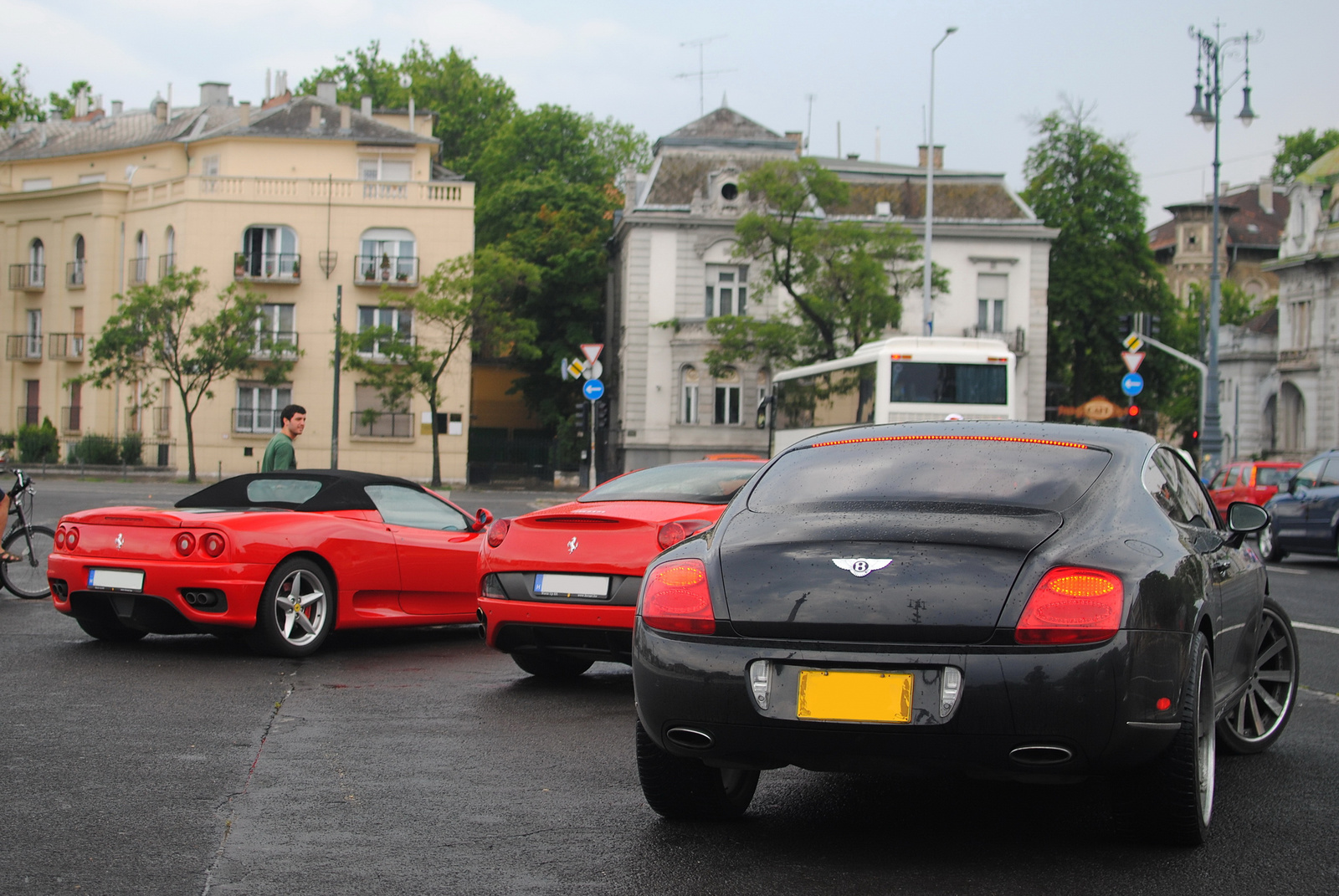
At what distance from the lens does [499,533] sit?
8500 mm

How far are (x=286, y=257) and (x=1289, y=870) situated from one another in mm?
54656

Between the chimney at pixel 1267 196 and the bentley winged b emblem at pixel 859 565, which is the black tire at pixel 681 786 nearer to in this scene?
the bentley winged b emblem at pixel 859 565

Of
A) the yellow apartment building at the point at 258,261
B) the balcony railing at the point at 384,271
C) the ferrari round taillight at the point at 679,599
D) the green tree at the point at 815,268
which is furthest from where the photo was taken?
the balcony railing at the point at 384,271

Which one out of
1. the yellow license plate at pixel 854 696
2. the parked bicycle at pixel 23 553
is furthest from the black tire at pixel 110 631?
the yellow license plate at pixel 854 696

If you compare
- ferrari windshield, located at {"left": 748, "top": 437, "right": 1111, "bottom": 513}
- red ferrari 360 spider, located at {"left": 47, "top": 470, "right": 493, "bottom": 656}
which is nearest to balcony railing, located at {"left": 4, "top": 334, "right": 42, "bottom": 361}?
red ferrari 360 spider, located at {"left": 47, "top": 470, "right": 493, "bottom": 656}

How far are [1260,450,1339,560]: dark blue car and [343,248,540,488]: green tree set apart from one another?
109 ft

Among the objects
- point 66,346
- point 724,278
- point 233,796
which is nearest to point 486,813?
point 233,796

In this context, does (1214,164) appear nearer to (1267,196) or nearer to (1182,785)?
(1182,785)

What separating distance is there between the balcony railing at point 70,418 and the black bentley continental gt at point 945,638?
59714 mm

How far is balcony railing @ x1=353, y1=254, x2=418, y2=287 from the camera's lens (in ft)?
183

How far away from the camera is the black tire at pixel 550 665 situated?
8.89m

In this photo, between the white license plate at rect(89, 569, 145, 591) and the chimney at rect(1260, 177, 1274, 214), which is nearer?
the white license plate at rect(89, 569, 145, 591)

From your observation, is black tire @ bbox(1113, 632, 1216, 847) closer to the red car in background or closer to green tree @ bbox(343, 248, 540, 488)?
the red car in background

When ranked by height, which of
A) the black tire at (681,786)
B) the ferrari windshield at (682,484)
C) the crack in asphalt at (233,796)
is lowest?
the crack in asphalt at (233,796)
